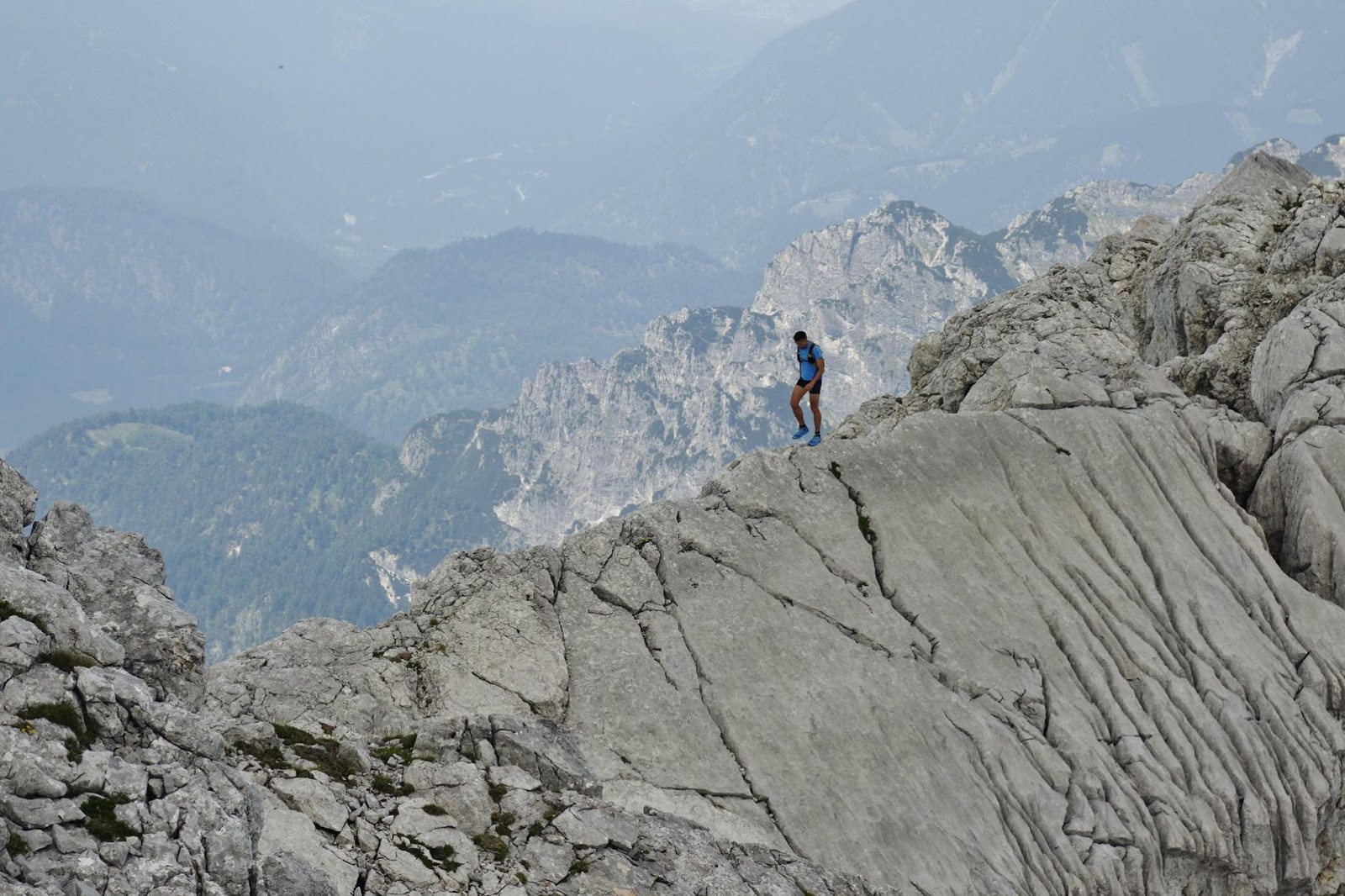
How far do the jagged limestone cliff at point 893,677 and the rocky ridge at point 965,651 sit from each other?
9 cm

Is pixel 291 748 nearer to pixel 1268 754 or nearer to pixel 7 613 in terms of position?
→ pixel 7 613

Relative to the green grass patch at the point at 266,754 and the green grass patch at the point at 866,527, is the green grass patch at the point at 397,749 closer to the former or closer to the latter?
the green grass patch at the point at 266,754

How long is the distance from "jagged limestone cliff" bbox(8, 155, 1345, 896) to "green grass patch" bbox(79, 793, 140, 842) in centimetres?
107

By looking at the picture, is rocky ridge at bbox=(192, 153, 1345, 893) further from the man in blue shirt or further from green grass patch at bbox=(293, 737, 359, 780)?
the man in blue shirt

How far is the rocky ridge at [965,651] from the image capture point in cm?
2841

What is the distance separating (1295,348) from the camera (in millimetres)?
40469

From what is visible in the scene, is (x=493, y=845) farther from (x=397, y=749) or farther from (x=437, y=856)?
(x=397, y=749)

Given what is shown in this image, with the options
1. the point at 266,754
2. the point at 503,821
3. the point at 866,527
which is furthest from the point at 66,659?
the point at 866,527

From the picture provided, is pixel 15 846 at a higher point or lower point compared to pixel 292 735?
higher

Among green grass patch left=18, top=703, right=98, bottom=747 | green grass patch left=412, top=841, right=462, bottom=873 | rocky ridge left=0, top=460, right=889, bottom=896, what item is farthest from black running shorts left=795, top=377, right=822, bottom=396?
green grass patch left=18, top=703, right=98, bottom=747

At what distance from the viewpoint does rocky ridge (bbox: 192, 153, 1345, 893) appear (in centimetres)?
2841

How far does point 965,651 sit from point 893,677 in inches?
108

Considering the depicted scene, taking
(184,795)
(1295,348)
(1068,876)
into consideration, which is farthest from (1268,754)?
(184,795)

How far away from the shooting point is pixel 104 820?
16609mm
